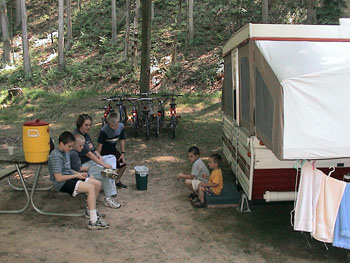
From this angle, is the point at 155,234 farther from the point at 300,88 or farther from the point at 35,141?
the point at 300,88

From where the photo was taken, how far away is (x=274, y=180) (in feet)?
14.5

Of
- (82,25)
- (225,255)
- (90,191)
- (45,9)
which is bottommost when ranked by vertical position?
(225,255)

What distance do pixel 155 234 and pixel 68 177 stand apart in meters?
1.29

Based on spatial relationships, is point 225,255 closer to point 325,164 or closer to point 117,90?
point 325,164

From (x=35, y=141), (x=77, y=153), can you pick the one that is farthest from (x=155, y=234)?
(x=35, y=141)

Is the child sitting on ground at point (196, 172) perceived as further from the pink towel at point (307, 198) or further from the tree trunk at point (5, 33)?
the tree trunk at point (5, 33)

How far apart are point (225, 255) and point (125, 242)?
45.8 inches

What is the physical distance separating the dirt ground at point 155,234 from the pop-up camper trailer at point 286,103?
1.71 feet

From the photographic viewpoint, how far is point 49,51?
25234 millimetres

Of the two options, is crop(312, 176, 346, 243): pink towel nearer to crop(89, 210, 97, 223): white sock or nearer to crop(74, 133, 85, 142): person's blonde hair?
crop(89, 210, 97, 223): white sock

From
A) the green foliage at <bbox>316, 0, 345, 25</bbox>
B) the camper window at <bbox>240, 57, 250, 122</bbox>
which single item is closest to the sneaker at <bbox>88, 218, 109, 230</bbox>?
the camper window at <bbox>240, 57, 250, 122</bbox>

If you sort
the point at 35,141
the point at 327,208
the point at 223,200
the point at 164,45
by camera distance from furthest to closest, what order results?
the point at 164,45 → the point at 223,200 → the point at 35,141 → the point at 327,208

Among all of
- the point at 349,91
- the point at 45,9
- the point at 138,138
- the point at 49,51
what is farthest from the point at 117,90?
the point at 45,9

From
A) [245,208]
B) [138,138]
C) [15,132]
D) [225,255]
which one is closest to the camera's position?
[225,255]
